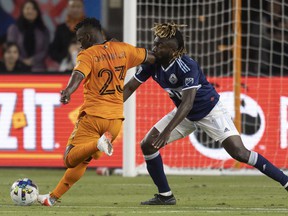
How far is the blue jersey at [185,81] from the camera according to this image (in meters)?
10.9

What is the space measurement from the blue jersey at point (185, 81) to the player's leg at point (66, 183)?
1177 mm

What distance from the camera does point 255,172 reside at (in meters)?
16.1

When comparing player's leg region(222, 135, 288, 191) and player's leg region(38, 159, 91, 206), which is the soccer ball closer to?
player's leg region(38, 159, 91, 206)

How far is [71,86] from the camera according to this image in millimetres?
10258

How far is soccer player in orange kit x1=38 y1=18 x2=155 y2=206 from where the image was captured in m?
10.7

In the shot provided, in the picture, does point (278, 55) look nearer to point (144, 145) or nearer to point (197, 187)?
point (197, 187)

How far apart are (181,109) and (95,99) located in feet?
2.86

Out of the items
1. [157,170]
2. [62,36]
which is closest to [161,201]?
[157,170]

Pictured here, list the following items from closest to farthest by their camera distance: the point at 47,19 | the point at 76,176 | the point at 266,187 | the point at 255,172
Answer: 1. the point at 76,176
2. the point at 266,187
3. the point at 255,172
4. the point at 47,19

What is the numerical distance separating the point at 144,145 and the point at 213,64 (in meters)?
5.75

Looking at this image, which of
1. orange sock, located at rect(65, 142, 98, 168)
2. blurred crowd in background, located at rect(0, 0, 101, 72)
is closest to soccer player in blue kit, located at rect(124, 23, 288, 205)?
orange sock, located at rect(65, 142, 98, 168)

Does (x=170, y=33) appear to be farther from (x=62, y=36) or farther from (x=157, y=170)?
(x=62, y=36)

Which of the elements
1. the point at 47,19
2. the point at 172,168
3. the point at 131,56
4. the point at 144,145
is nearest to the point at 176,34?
the point at 131,56

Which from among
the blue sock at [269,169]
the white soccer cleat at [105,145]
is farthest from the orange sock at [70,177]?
the blue sock at [269,169]
